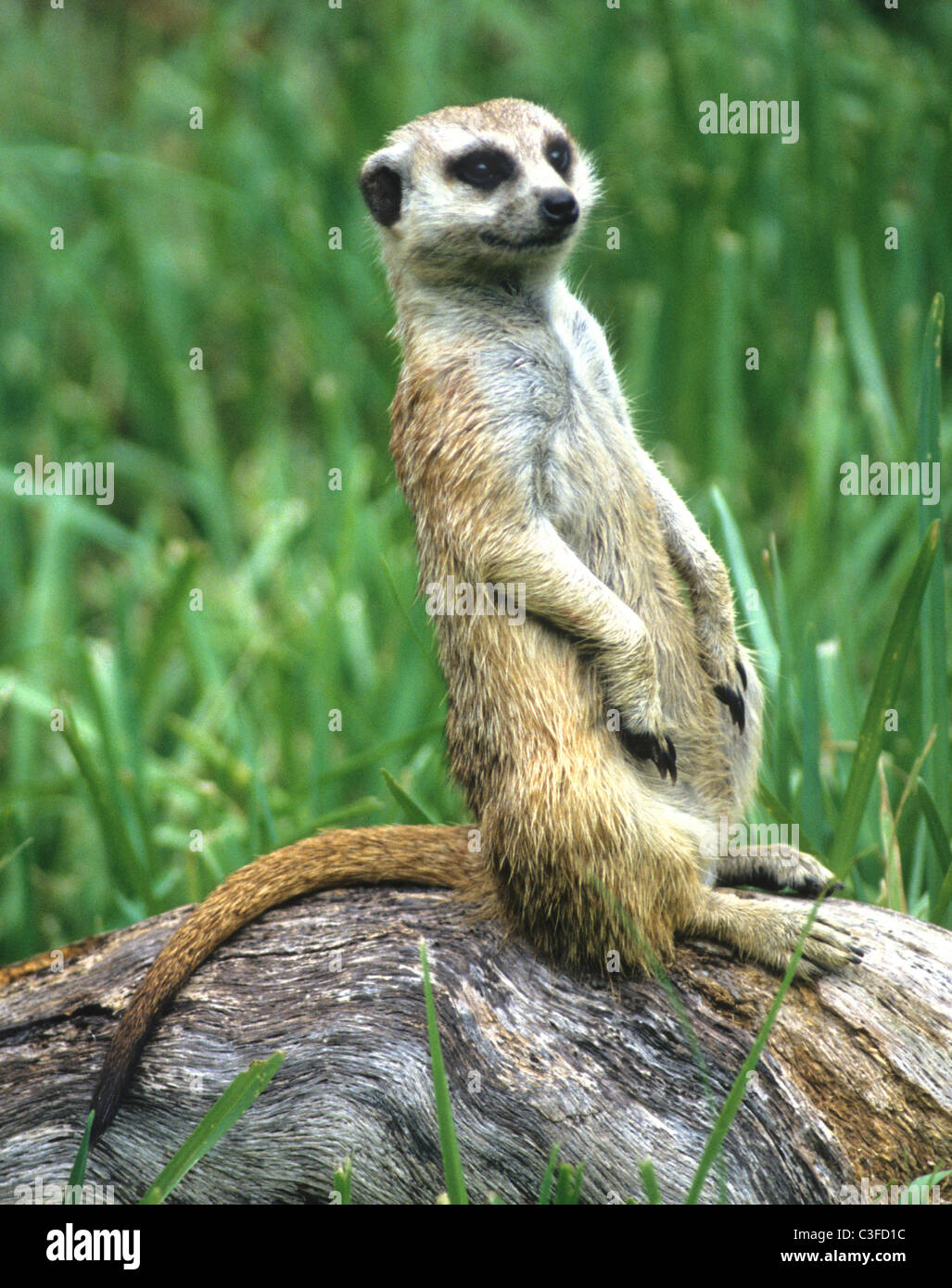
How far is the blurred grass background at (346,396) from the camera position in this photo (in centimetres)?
439

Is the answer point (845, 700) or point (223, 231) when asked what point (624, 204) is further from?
point (845, 700)

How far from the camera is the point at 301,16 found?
29.3 ft

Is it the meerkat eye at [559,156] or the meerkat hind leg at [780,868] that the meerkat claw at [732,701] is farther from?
the meerkat eye at [559,156]

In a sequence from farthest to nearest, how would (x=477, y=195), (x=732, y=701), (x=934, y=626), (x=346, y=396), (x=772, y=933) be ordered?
(x=346, y=396) → (x=934, y=626) → (x=732, y=701) → (x=477, y=195) → (x=772, y=933)

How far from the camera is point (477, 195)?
10.5 ft

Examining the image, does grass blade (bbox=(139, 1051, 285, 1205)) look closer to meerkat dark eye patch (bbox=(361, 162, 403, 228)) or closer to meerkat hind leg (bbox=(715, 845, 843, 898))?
meerkat hind leg (bbox=(715, 845, 843, 898))

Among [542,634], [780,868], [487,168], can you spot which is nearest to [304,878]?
[542,634]

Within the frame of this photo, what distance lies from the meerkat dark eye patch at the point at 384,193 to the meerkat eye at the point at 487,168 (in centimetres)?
21

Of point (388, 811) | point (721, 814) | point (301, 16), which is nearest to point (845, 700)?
point (721, 814)

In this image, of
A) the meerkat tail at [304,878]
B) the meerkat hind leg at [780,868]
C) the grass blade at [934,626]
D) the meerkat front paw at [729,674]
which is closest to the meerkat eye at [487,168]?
the grass blade at [934,626]

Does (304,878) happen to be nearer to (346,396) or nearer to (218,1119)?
(218,1119)

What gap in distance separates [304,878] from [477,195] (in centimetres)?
169

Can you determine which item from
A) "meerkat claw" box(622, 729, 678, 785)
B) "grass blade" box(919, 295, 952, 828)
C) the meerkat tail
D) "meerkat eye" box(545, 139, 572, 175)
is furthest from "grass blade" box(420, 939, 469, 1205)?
"meerkat eye" box(545, 139, 572, 175)
